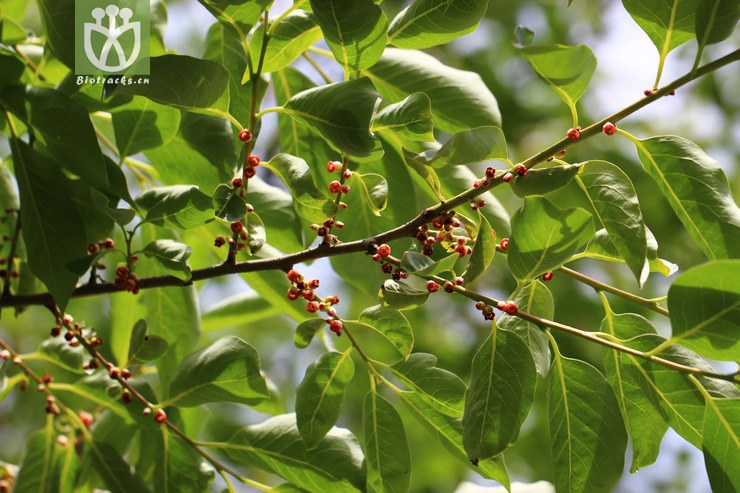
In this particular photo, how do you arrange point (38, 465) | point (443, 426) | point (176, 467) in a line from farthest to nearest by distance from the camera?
1. point (38, 465)
2. point (176, 467)
3. point (443, 426)

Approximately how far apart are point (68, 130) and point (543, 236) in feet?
1.64

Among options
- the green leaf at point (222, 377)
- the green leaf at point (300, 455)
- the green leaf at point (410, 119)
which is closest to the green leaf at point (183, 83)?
the green leaf at point (410, 119)

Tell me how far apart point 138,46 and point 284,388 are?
2979 mm

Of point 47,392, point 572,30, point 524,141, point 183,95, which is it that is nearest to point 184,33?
point 524,141

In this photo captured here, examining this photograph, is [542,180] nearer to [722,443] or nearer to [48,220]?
[722,443]

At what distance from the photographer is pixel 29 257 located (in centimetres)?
86

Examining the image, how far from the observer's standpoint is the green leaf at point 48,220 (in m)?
0.85

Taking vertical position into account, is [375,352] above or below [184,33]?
below

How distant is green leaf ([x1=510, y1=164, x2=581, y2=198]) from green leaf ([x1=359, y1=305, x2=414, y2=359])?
172 mm

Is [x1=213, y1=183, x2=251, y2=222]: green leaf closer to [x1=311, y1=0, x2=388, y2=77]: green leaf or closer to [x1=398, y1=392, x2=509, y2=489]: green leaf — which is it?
[x1=311, y1=0, x2=388, y2=77]: green leaf

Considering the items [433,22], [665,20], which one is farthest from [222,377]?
[665,20]

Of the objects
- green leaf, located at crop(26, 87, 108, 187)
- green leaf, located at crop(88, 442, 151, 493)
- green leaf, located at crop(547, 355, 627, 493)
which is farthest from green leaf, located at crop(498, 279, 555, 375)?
green leaf, located at crop(88, 442, 151, 493)

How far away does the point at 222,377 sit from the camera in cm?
89

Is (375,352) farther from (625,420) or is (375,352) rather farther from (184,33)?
(625,420)
